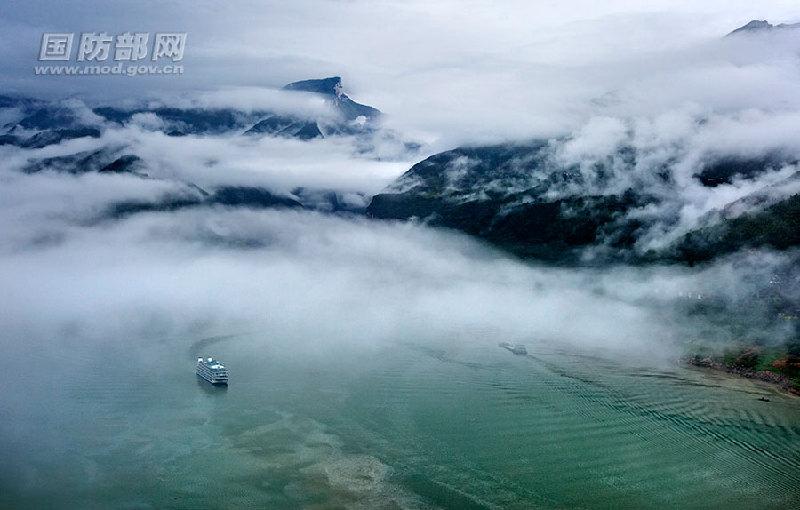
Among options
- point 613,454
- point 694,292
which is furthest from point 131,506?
point 694,292

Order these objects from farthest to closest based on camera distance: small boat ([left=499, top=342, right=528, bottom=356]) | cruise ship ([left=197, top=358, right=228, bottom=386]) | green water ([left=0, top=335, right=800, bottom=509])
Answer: small boat ([left=499, top=342, right=528, bottom=356]) < cruise ship ([left=197, top=358, right=228, bottom=386]) < green water ([left=0, top=335, right=800, bottom=509])

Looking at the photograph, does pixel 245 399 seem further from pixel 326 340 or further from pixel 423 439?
pixel 326 340

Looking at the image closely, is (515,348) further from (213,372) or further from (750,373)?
(213,372)

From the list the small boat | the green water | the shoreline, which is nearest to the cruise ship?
the green water

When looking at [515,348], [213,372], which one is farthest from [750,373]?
[213,372]

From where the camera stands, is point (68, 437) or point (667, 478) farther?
point (68, 437)

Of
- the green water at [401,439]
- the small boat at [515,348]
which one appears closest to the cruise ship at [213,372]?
the green water at [401,439]

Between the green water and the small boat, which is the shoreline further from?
the small boat
